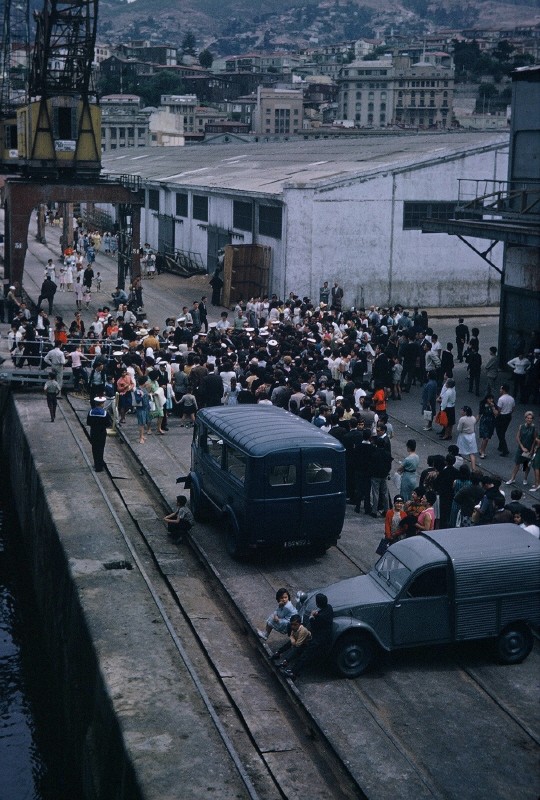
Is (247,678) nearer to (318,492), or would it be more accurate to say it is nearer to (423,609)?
(423,609)

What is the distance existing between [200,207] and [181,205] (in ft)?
11.0

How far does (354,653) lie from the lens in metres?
13.8

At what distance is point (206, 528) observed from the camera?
19672mm

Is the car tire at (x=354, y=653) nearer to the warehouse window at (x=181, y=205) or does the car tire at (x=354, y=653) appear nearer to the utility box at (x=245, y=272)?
the utility box at (x=245, y=272)

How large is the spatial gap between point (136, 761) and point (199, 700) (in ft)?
5.11

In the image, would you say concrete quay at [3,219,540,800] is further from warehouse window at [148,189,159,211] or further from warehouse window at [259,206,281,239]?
warehouse window at [148,189,159,211]

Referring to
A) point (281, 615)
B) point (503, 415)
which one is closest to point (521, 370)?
point (503, 415)

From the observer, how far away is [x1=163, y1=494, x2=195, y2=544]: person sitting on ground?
1884cm

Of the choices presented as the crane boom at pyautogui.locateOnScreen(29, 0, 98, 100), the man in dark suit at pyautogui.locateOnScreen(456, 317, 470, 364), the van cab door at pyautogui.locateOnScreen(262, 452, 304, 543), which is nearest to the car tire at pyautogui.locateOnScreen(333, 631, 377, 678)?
the van cab door at pyautogui.locateOnScreen(262, 452, 304, 543)

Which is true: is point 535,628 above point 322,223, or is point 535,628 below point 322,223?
below

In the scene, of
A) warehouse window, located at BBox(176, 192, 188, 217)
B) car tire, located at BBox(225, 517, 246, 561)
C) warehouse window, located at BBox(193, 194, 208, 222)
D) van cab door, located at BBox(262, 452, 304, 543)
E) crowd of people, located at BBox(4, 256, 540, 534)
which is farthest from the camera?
warehouse window, located at BBox(176, 192, 188, 217)

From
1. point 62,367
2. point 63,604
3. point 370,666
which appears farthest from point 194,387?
point 370,666

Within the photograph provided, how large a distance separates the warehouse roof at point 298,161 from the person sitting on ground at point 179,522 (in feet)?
81.8

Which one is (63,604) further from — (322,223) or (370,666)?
(322,223)
